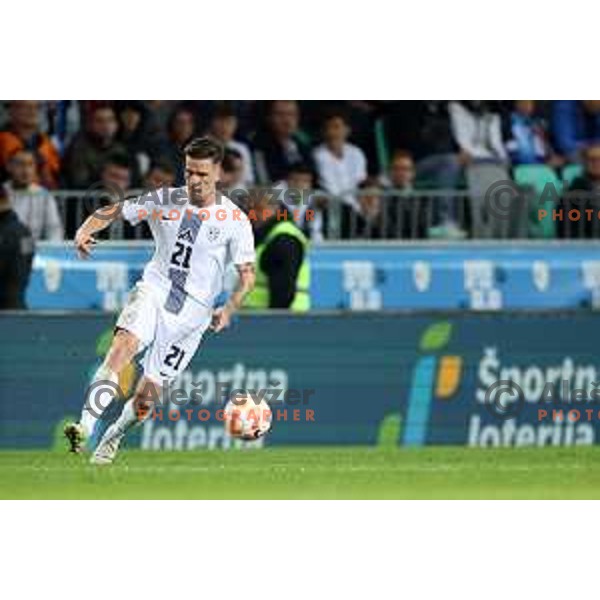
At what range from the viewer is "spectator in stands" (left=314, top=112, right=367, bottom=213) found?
18.2 m

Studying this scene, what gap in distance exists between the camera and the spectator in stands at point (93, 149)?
17.6 metres

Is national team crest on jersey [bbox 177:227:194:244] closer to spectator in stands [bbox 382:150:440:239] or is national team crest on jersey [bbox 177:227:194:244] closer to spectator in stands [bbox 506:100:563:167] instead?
spectator in stands [bbox 382:150:440:239]

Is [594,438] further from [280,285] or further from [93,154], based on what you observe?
[93,154]

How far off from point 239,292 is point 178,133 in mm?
1670

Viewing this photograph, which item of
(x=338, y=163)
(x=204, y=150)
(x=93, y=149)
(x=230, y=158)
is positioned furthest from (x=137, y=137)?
(x=338, y=163)

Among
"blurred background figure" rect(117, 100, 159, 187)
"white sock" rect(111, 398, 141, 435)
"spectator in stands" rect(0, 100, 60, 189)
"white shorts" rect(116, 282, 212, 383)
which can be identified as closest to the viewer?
"white shorts" rect(116, 282, 212, 383)

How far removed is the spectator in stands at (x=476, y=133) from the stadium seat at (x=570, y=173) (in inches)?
17.3

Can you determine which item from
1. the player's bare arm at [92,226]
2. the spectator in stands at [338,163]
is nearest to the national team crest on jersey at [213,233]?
the player's bare arm at [92,226]

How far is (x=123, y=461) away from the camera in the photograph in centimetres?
1616

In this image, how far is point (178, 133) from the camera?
1731cm

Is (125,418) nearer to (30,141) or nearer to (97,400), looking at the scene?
(97,400)

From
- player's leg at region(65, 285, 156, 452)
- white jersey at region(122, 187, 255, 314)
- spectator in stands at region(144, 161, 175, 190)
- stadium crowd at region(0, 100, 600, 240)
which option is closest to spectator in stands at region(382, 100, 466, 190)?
stadium crowd at region(0, 100, 600, 240)

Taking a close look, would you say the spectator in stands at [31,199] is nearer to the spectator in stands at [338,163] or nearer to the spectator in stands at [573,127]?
the spectator in stands at [338,163]

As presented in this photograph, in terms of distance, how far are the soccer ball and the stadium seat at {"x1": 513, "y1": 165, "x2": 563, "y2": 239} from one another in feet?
8.27
